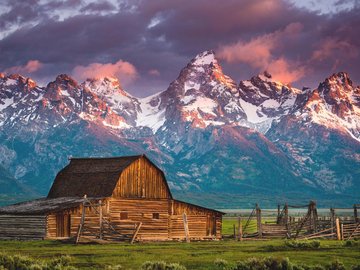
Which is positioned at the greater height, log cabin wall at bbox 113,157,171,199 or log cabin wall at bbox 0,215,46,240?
log cabin wall at bbox 113,157,171,199

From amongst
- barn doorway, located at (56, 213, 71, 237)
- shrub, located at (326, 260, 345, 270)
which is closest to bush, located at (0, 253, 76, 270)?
shrub, located at (326, 260, 345, 270)

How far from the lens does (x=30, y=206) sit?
73.5 meters

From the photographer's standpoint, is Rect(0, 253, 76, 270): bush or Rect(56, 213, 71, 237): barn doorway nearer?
Rect(0, 253, 76, 270): bush

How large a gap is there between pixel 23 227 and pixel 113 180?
33.5 feet

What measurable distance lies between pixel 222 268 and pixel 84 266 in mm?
7531

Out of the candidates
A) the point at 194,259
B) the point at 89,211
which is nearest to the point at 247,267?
the point at 194,259

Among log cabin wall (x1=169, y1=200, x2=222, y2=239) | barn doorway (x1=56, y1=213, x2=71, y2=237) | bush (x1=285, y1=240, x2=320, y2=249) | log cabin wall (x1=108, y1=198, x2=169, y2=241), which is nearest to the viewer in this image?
bush (x1=285, y1=240, x2=320, y2=249)

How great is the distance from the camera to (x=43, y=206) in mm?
72125

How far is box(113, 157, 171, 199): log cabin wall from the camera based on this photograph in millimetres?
74812

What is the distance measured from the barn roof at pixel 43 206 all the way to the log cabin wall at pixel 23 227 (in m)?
0.62

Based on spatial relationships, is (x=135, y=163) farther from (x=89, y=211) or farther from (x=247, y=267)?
(x=247, y=267)

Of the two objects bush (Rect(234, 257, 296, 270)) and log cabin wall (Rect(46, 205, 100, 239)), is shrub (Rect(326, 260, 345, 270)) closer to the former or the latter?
bush (Rect(234, 257, 296, 270))

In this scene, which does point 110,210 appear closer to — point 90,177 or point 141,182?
point 141,182

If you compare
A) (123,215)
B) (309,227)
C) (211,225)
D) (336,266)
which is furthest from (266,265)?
(211,225)
